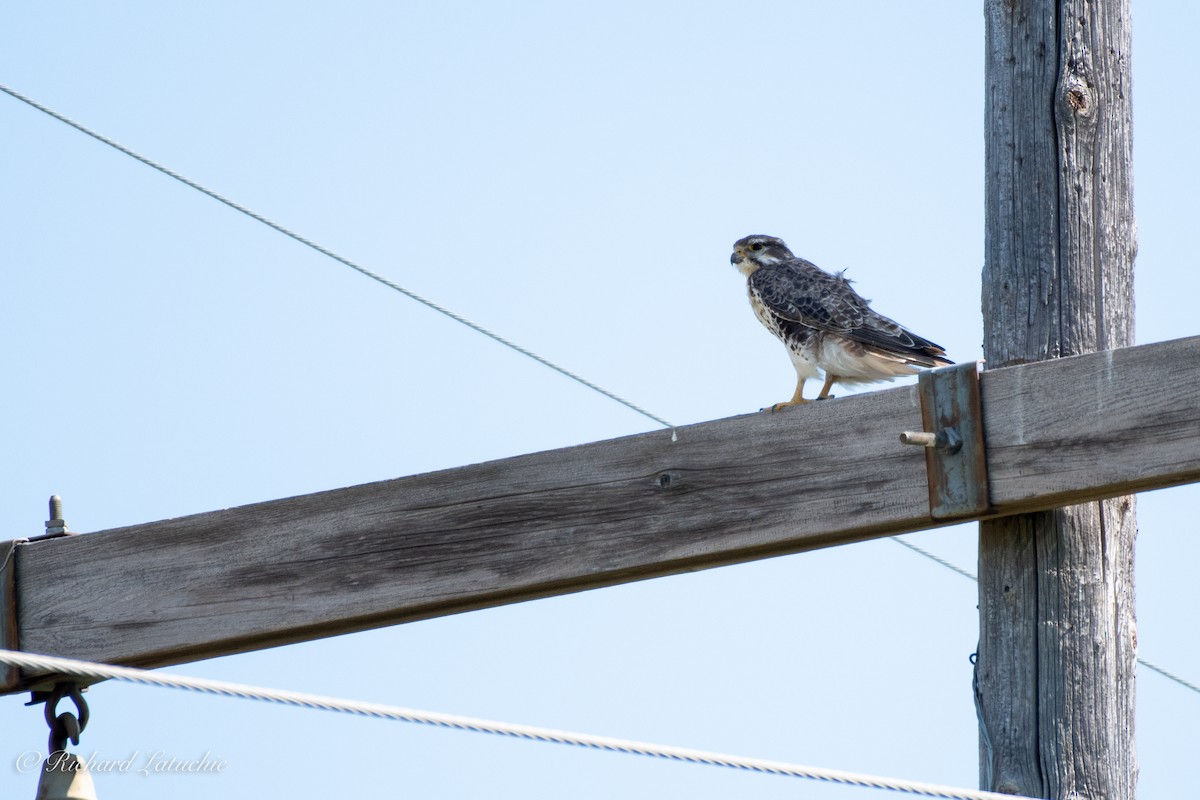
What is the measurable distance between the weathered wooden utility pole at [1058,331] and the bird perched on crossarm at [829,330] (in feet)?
5.04

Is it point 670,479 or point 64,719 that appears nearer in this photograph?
point 670,479

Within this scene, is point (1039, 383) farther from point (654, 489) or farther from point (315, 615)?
point (315, 615)

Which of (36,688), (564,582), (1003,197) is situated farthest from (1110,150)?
(36,688)

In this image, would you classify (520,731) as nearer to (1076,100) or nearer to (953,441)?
(953,441)

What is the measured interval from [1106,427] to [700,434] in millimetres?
830

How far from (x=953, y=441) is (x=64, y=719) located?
2.19 meters

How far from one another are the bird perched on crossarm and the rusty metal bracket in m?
1.74

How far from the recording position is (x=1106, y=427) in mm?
2688

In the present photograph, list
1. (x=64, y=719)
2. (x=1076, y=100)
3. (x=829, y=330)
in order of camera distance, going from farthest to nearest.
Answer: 1. (x=829, y=330)
2. (x=64, y=719)
3. (x=1076, y=100)

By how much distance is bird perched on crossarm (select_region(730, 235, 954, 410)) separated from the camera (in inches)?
193

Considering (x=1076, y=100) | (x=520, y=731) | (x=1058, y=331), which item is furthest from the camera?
(x=1076, y=100)

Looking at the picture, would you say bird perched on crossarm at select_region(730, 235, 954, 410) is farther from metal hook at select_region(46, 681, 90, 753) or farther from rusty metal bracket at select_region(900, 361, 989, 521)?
metal hook at select_region(46, 681, 90, 753)

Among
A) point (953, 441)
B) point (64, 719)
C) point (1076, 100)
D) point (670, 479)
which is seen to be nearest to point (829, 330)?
point (1076, 100)

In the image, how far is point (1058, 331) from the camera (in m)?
3.03
